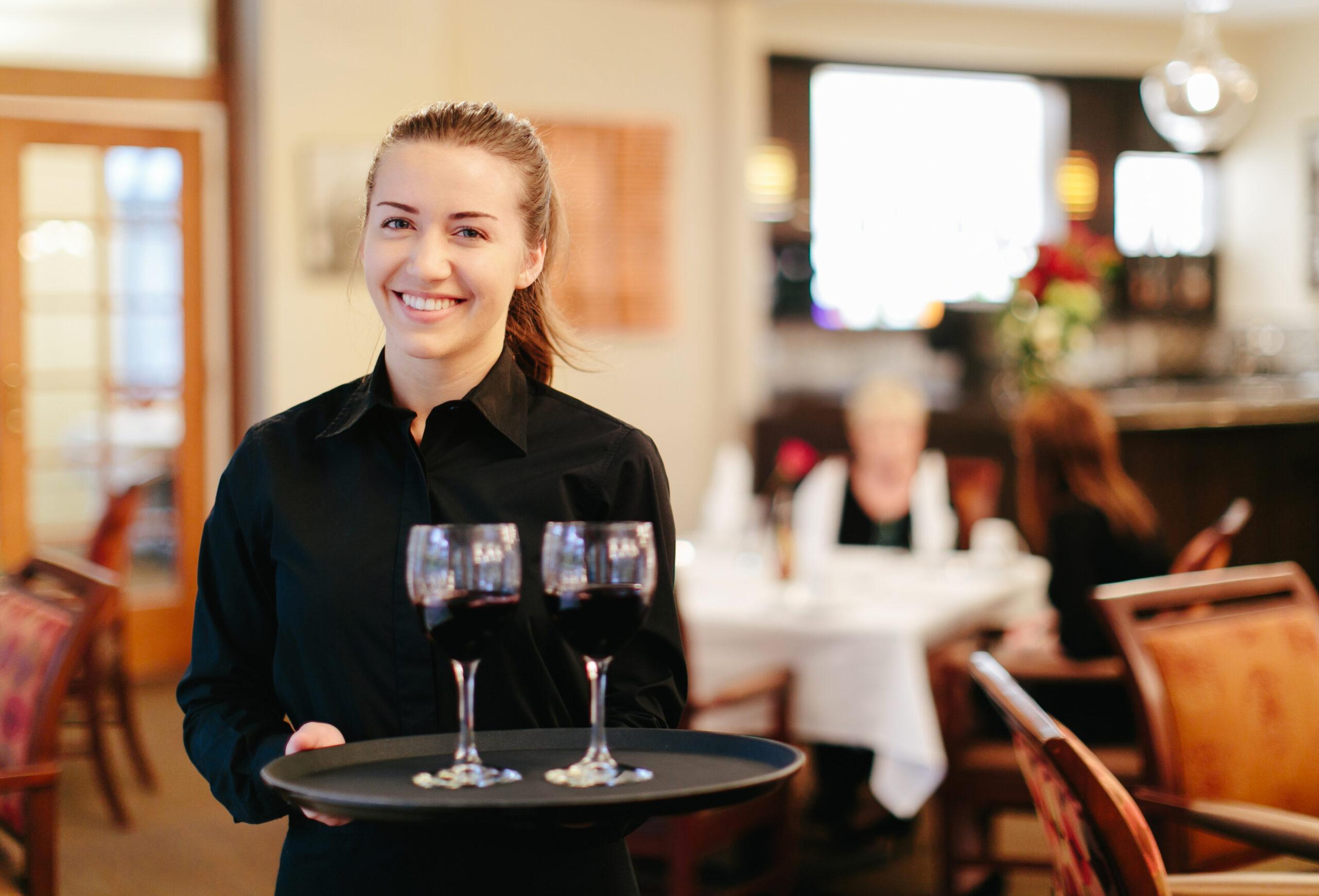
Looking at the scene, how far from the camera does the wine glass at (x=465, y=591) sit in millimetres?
1062

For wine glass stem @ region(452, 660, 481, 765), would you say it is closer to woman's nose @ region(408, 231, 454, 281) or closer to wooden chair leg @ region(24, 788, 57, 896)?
woman's nose @ region(408, 231, 454, 281)

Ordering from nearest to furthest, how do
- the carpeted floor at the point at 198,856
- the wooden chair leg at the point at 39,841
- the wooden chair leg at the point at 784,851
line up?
the wooden chair leg at the point at 39,841 < the wooden chair leg at the point at 784,851 < the carpeted floor at the point at 198,856

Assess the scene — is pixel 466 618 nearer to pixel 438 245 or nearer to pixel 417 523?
pixel 417 523

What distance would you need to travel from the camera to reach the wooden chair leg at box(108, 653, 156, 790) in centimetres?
425

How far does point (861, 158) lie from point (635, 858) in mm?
6031

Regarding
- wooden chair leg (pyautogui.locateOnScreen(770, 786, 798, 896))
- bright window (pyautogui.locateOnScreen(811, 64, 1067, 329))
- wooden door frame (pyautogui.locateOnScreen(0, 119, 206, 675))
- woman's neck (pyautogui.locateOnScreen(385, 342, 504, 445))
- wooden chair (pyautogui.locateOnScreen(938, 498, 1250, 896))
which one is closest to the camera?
woman's neck (pyautogui.locateOnScreen(385, 342, 504, 445))

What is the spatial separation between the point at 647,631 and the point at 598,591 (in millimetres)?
246

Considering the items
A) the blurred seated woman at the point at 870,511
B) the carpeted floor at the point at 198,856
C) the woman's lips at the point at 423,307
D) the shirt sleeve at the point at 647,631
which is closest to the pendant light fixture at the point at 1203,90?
the blurred seated woman at the point at 870,511

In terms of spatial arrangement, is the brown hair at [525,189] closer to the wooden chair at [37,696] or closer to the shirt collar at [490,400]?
the shirt collar at [490,400]

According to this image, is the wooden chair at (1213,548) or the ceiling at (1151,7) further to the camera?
the ceiling at (1151,7)

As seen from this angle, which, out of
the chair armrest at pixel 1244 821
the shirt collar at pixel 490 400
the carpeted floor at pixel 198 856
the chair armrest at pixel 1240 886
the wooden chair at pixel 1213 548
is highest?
the shirt collar at pixel 490 400

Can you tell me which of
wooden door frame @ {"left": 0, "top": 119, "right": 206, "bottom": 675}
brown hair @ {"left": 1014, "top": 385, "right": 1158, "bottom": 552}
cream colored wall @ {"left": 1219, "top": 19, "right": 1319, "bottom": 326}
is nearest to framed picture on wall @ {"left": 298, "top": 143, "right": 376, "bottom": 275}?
wooden door frame @ {"left": 0, "top": 119, "right": 206, "bottom": 675}

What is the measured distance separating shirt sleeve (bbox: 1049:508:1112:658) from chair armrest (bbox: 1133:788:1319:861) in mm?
1028

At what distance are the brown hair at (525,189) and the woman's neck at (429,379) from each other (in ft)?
0.34
